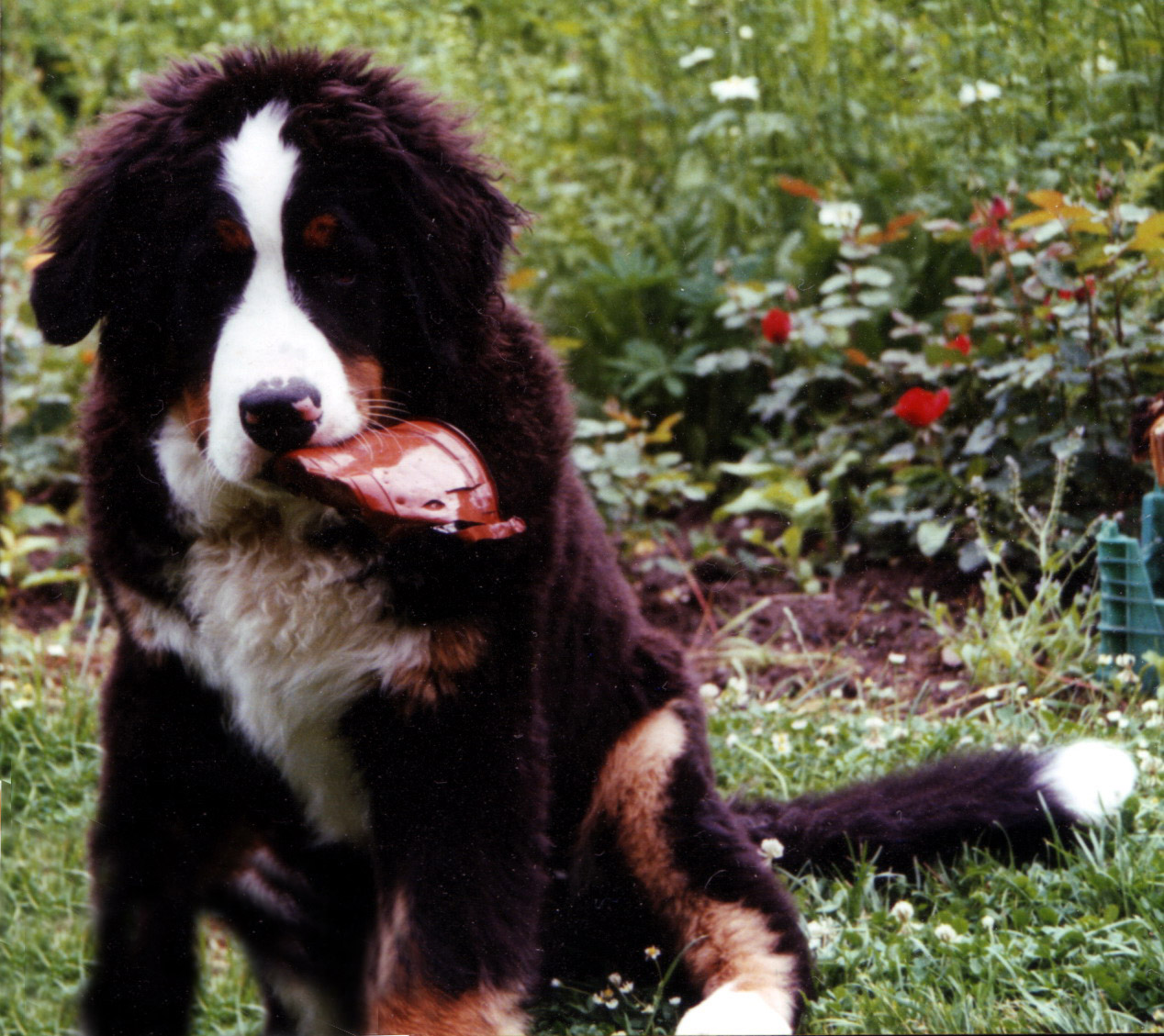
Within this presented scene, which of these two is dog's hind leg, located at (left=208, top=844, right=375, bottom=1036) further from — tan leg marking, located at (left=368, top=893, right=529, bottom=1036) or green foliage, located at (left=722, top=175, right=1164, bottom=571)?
green foliage, located at (left=722, top=175, right=1164, bottom=571)

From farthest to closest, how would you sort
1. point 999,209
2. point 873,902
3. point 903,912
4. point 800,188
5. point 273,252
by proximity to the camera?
point 800,188
point 999,209
point 873,902
point 903,912
point 273,252

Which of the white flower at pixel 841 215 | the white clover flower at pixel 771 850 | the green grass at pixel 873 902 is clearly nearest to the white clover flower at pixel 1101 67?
the white flower at pixel 841 215

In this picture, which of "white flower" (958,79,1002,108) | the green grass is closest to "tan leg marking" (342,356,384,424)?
the green grass

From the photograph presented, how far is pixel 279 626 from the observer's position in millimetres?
2021

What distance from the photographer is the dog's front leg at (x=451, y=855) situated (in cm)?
192

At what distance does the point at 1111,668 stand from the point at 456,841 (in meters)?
1.62

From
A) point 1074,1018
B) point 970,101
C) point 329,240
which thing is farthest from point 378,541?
point 970,101

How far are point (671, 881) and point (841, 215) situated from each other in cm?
217

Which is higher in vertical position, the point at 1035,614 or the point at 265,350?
the point at 265,350

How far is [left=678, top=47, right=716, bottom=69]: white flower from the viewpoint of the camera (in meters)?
4.20

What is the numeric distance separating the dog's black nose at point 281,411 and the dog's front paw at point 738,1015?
1.02m

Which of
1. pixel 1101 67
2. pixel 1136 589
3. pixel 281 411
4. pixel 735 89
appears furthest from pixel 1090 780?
pixel 735 89

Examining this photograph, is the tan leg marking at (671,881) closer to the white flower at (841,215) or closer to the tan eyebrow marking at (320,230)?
the tan eyebrow marking at (320,230)

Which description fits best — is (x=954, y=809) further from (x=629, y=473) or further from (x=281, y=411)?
(x=629, y=473)
